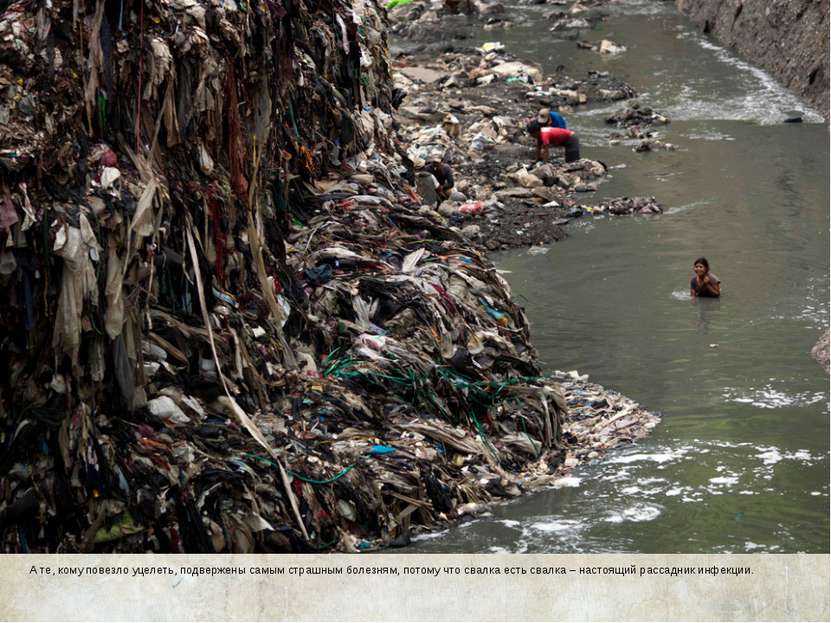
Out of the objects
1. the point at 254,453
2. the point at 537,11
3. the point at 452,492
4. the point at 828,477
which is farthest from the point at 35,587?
the point at 537,11

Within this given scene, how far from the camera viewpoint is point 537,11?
28.8 metres

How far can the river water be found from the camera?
7.11 m

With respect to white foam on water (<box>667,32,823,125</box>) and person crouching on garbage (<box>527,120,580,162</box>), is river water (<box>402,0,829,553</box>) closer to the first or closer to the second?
white foam on water (<box>667,32,823,125</box>)

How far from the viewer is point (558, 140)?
16922 mm

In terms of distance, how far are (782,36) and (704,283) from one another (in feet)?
37.5

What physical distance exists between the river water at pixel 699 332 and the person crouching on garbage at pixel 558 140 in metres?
0.55

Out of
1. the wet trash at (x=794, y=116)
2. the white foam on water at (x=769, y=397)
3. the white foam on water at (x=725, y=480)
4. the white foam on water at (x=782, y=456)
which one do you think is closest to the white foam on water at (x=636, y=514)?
the white foam on water at (x=725, y=480)

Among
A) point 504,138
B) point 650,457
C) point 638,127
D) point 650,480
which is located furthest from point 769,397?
point 638,127

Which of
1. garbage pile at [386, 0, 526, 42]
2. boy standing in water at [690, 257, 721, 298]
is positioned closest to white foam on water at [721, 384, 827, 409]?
boy standing in water at [690, 257, 721, 298]

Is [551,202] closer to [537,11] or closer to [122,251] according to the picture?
[122,251]

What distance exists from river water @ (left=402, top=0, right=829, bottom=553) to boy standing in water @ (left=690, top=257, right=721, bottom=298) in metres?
0.12

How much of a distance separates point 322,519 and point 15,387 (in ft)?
5.50

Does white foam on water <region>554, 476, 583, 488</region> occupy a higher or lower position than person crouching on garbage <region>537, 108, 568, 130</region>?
lower

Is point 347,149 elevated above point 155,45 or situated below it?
below
